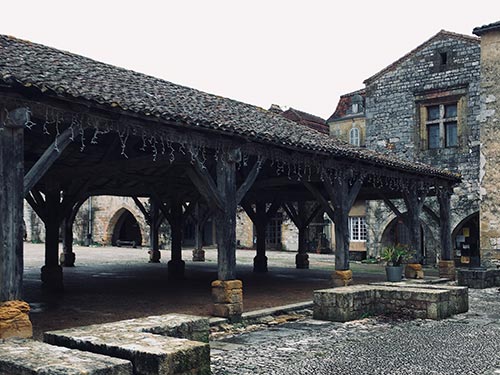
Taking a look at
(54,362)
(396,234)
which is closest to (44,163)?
(54,362)

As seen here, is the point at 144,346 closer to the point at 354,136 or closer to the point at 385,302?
the point at 385,302

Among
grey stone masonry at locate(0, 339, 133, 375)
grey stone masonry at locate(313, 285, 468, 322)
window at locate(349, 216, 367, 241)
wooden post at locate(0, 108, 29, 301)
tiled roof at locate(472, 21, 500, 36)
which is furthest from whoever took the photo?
window at locate(349, 216, 367, 241)

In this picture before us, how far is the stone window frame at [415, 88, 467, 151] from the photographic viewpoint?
19.8 meters

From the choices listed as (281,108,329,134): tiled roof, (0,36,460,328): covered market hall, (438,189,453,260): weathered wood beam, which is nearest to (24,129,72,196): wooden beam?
(0,36,460,328): covered market hall

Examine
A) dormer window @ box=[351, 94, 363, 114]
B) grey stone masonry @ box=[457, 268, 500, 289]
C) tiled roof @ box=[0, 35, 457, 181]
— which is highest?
dormer window @ box=[351, 94, 363, 114]

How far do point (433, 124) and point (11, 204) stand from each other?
17.4 m

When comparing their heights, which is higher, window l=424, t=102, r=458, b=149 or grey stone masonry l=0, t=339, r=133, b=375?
window l=424, t=102, r=458, b=149

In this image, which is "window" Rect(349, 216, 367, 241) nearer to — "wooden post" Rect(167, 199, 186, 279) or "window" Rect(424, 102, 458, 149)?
"window" Rect(424, 102, 458, 149)

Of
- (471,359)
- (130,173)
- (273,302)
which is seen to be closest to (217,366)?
(471,359)

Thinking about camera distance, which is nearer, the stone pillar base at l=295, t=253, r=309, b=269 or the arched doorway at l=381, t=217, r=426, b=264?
the stone pillar base at l=295, t=253, r=309, b=269

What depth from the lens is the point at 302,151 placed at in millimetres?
10164

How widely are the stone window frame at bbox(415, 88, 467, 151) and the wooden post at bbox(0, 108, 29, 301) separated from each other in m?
16.8

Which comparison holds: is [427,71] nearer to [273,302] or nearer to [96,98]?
[273,302]

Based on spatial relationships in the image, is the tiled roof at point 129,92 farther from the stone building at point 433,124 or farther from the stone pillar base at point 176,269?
the stone building at point 433,124
